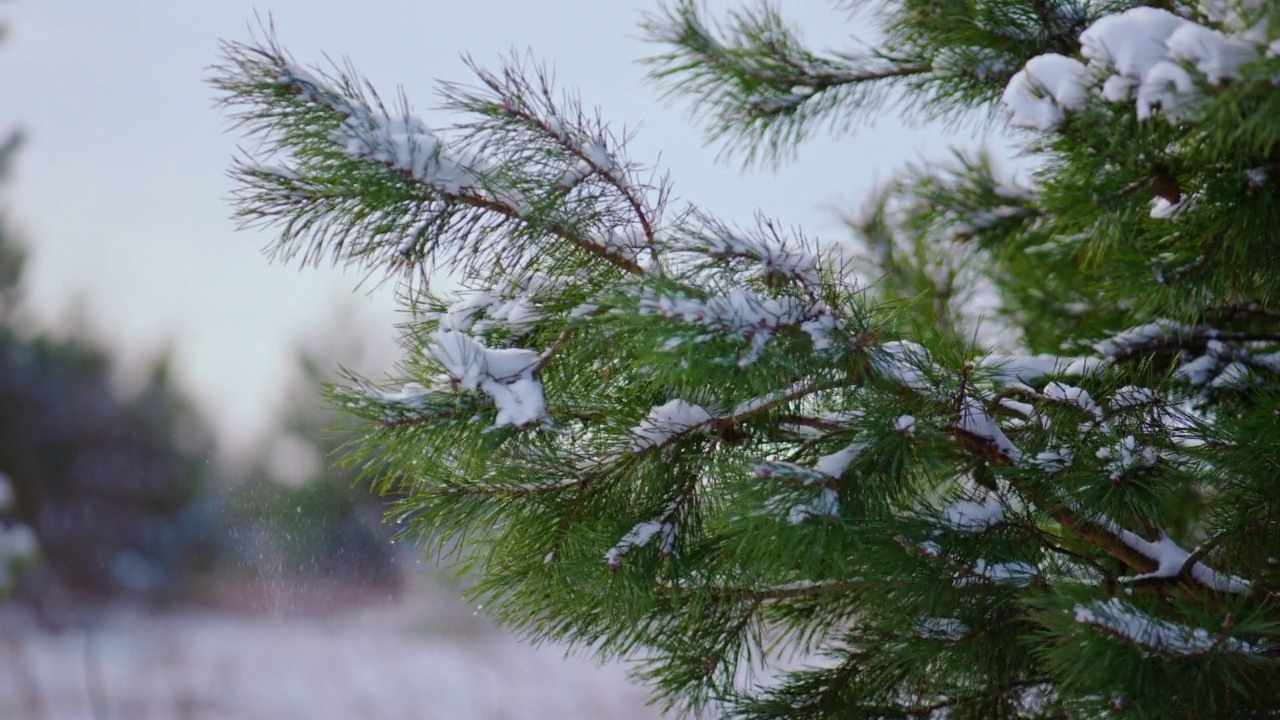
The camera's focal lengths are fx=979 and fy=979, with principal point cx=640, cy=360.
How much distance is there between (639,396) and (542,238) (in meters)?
0.14

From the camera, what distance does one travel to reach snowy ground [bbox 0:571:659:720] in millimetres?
1933

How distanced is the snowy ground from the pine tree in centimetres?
124

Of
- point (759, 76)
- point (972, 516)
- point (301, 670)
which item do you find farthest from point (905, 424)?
point (301, 670)

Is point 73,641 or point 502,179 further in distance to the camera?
point 73,641

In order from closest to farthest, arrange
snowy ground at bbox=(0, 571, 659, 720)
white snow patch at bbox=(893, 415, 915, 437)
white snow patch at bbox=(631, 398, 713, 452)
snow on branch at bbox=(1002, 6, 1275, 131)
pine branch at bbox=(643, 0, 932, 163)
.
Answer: snow on branch at bbox=(1002, 6, 1275, 131) < white snow patch at bbox=(893, 415, 915, 437) < white snow patch at bbox=(631, 398, 713, 452) < pine branch at bbox=(643, 0, 932, 163) < snowy ground at bbox=(0, 571, 659, 720)

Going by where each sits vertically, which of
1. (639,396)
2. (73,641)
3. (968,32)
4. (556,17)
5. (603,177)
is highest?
(556,17)

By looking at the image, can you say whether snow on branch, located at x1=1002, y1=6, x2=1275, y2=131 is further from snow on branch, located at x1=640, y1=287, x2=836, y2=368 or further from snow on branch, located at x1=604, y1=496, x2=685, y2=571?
snow on branch, located at x1=604, y1=496, x2=685, y2=571

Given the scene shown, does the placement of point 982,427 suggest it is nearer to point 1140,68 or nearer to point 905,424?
point 905,424

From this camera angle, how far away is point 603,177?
68cm

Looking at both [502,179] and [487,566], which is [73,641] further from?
[502,179]

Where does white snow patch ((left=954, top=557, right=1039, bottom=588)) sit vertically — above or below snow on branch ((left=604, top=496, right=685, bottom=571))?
above

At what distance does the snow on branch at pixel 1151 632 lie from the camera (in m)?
0.50

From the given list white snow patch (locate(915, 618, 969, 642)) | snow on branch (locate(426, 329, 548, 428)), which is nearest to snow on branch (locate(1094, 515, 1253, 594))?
white snow patch (locate(915, 618, 969, 642))

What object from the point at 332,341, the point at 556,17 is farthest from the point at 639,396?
the point at 332,341
